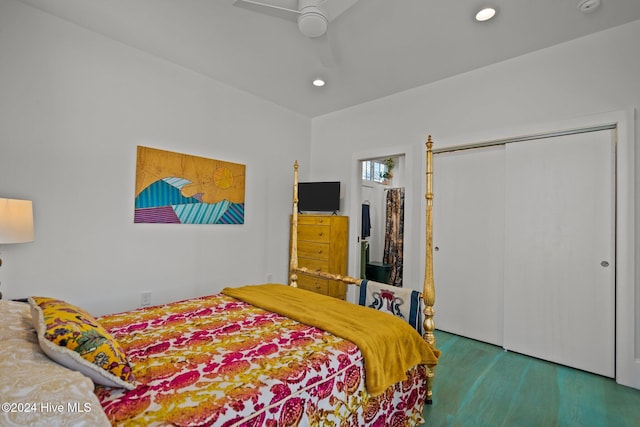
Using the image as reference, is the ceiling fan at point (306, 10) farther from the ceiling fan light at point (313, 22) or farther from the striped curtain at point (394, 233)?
the striped curtain at point (394, 233)

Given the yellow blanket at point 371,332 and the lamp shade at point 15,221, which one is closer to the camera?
the yellow blanket at point 371,332

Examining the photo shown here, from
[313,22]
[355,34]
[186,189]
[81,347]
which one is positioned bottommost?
[81,347]

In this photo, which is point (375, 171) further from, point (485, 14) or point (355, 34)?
point (485, 14)

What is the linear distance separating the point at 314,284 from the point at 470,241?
198 centimetres

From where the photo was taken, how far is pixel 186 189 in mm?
3332

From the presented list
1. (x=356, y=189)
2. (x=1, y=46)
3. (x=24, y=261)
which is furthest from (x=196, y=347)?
(x=356, y=189)

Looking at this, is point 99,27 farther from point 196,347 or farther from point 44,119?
point 196,347

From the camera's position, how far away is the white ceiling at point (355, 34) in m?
2.29

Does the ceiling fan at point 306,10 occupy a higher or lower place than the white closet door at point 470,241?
higher

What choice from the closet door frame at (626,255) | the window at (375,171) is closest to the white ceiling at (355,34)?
the closet door frame at (626,255)

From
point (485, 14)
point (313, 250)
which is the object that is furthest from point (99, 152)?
point (485, 14)

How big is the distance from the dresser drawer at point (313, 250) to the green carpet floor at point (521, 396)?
1787mm

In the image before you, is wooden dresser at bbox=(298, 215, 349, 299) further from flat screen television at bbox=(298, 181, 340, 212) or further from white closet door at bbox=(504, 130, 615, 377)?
white closet door at bbox=(504, 130, 615, 377)

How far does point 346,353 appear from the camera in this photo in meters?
1.48
